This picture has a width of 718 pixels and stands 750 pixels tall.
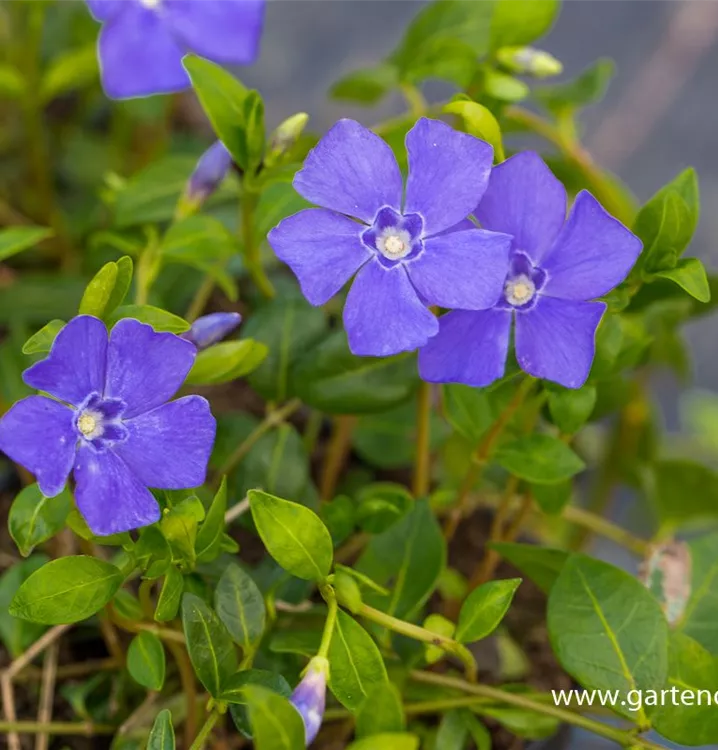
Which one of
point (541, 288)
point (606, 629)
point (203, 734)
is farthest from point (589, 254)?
point (203, 734)

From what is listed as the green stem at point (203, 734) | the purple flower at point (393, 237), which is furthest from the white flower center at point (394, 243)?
the green stem at point (203, 734)

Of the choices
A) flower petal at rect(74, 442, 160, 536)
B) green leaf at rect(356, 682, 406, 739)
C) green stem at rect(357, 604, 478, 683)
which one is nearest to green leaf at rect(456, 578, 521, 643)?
green stem at rect(357, 604, 478, 683)

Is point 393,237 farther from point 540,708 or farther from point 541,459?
point 540,708

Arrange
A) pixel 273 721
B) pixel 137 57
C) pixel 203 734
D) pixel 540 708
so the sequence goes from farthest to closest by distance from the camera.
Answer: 1. pixel 137 57
2. pixel 540 708
3. pixel 203 734
4. pixel 273 721

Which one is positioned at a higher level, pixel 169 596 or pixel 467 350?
pixel 467 350

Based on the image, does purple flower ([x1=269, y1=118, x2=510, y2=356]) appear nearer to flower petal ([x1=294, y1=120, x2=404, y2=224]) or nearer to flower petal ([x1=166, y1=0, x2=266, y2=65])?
flower petal ([x1=294, y1=120, x2=404, y2=224])

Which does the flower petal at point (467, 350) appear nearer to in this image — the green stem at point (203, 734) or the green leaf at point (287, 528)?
the green leaf at point (287, 528)
